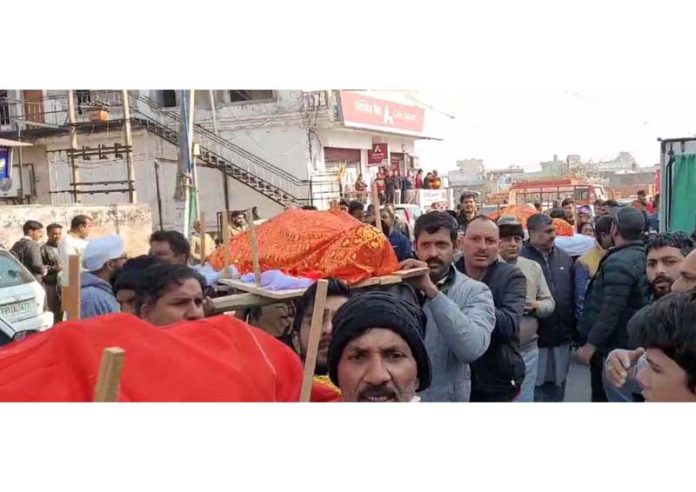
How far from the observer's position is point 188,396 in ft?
4.66

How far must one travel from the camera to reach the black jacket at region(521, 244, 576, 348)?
379cm

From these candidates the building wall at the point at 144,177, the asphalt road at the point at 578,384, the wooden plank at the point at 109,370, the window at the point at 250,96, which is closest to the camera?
the wooden plank at the point at 109,370

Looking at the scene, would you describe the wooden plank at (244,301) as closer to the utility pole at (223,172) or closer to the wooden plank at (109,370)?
the wooden plank at (109,370)

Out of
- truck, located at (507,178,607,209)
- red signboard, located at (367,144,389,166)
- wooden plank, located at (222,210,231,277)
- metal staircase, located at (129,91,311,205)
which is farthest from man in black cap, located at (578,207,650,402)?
red signboard, located at (367,144,389,166)

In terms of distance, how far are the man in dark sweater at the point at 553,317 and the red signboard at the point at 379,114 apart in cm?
872

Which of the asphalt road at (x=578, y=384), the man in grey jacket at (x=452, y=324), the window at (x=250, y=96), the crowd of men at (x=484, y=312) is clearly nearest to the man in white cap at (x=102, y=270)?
the crowd of men at (x=484, y=312)

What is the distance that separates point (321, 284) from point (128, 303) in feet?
5.02

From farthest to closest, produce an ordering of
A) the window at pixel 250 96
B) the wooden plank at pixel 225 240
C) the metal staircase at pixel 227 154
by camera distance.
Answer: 1. the window at pixel 250 96
2. the metal staircase at pixel 227 154
3. the wooden plank at pixel 225 240

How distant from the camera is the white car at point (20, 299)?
4.82m

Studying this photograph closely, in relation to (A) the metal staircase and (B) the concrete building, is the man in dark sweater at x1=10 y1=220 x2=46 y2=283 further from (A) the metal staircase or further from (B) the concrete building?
(A) the metal staircase

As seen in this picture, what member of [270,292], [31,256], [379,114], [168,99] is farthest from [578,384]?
[168,99]

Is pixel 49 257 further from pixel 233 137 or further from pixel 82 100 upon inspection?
pixel 233 137

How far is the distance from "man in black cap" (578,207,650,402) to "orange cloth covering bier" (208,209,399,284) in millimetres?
998

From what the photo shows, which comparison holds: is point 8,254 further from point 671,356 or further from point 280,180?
point 280,180
